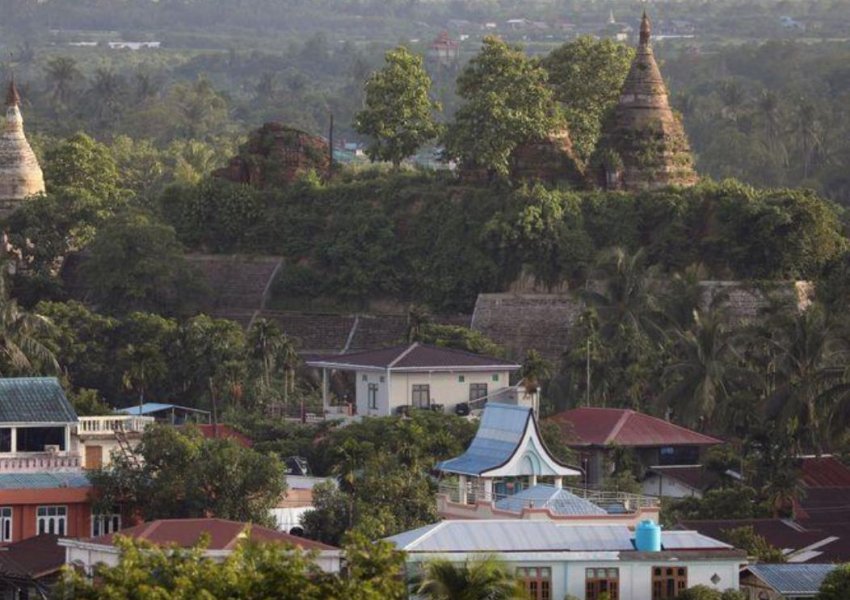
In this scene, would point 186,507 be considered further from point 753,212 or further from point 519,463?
point 753,212

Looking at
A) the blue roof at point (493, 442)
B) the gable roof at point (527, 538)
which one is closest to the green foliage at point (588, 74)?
the blue roof at point (493, 442)

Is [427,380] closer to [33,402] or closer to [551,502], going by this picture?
[33,402]

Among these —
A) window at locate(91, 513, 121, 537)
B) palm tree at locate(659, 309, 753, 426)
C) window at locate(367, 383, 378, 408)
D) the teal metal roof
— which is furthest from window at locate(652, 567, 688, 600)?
window at locate(367, 383, 378, 408)

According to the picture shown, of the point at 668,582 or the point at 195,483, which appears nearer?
A: the point at 668,582

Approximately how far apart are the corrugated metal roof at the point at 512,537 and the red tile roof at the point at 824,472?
1369 centimetres

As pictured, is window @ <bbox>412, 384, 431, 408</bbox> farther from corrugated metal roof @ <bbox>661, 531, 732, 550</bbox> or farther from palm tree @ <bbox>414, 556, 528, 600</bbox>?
palm tree @ <bbox>414, 556, 528, 600</bbox>

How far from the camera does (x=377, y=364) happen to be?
6519 centimetres

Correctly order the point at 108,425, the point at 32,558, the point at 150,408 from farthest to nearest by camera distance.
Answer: the point at 150,408
the point at 108,425
the point at 32,558

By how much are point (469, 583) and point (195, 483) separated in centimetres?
1427

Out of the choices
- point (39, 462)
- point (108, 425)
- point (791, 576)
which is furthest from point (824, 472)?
point (791, 576)

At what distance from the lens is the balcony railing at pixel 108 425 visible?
57594 mm

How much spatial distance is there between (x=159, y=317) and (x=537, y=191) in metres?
8.56

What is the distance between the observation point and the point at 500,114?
77062 millimetres

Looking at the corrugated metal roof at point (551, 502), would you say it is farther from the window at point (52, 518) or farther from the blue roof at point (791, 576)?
the window at point (52, 518)
